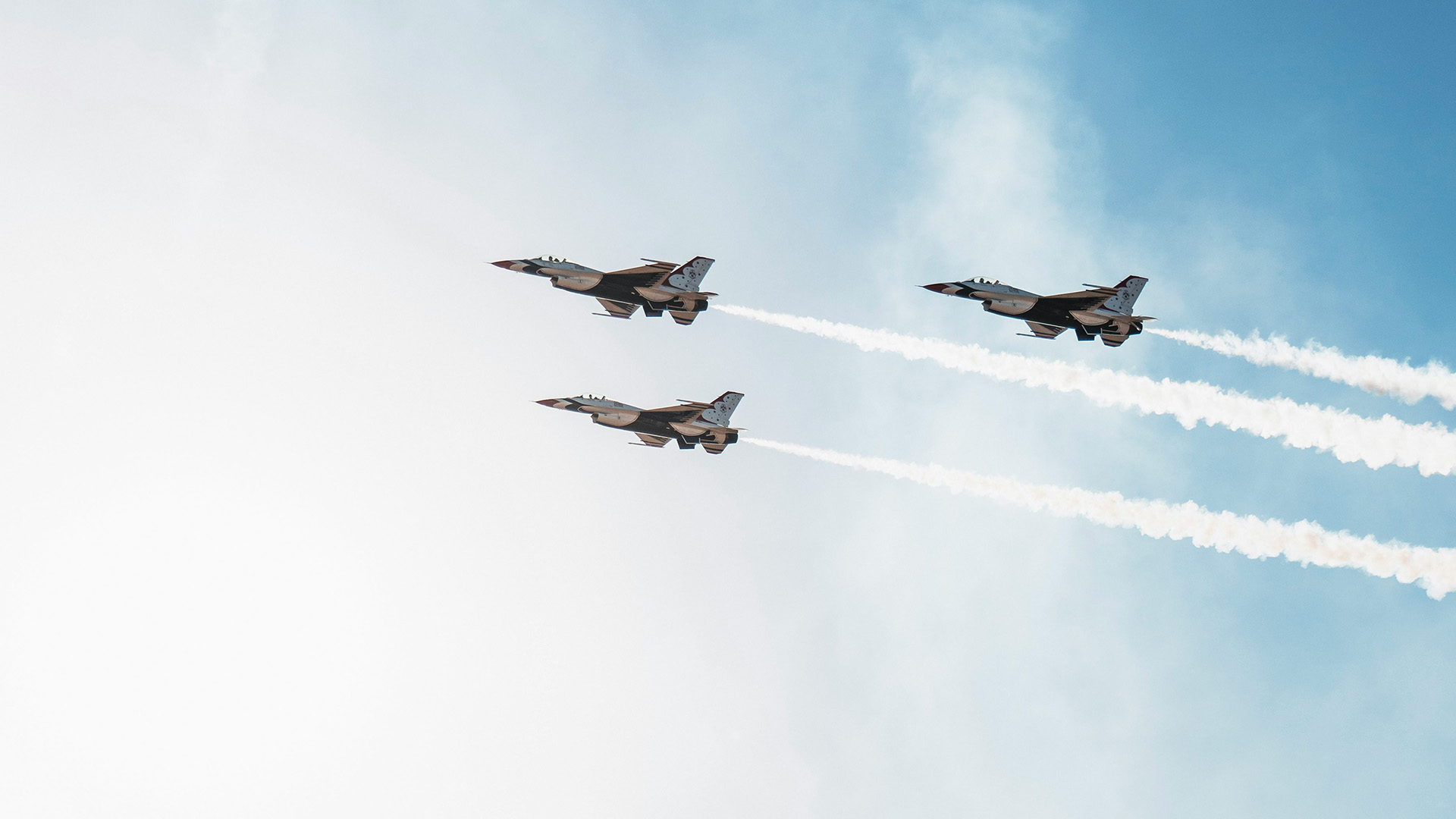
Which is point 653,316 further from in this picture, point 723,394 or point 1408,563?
point 1408,563

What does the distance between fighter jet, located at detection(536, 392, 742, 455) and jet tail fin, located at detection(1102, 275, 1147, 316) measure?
31296 mm

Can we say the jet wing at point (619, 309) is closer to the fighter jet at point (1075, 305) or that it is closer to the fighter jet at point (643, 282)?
the fighter jet at point (643, 282)

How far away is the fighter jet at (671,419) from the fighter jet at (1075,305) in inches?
802

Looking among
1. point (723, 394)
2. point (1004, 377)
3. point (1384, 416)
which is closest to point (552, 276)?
point (723, 394)

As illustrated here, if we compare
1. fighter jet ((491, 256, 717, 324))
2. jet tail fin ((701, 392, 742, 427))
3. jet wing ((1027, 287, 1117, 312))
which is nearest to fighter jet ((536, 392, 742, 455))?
jet tail fin ((701, 392, 742, 427))

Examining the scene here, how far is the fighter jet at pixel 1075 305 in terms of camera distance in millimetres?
84250

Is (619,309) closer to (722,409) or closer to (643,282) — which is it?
(643,282)

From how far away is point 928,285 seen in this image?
84812mm

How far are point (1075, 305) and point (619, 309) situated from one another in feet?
119

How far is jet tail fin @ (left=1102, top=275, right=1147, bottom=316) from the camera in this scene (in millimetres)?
84438

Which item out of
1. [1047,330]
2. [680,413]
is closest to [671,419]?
[680,413]

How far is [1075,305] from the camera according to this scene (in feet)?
277

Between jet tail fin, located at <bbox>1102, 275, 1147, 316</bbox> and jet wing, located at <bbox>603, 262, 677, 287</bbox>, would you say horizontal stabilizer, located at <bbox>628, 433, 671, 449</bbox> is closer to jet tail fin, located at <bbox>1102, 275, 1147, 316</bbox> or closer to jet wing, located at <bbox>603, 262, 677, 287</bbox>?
jet wing, located at <bbox>603, 262, 677, 287</bbox>

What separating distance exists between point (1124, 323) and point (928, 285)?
1535cm
